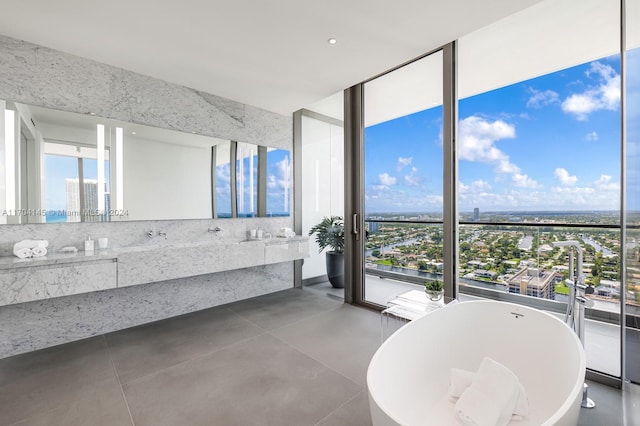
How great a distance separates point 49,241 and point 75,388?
140cm

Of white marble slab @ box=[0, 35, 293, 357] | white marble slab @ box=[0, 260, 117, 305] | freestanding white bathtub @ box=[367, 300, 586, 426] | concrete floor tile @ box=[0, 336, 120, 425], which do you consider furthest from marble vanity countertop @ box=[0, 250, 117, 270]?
freestanding white bathtub @ box=[367, 300, 586, 426]

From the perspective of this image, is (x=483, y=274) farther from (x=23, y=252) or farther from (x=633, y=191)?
(x=23, y=252)

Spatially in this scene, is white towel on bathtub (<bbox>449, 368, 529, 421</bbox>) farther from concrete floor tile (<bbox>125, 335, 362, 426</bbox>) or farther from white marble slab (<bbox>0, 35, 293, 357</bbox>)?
white marble slab (<bbox>0, 35, 293, 357</bbox>)

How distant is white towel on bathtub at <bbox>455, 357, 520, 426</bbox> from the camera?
1509 millimetres

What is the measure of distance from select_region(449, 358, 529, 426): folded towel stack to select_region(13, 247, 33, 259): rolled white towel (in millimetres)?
3358

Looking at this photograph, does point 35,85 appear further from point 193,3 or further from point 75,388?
point 75,388

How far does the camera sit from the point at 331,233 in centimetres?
464

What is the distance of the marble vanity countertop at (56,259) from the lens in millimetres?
2336

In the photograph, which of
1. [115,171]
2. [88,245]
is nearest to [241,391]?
[88,245]

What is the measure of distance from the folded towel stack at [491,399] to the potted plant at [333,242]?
2956 mm

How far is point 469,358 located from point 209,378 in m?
1.90

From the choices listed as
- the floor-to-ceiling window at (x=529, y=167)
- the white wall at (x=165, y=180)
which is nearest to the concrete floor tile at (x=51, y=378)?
the white wall at (x=165, y=180)

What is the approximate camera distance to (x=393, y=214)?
11.9ft

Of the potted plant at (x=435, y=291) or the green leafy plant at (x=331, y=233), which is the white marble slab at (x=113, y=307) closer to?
the green leafy plant at (x=331, y=233)
